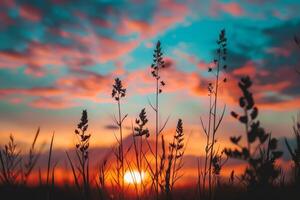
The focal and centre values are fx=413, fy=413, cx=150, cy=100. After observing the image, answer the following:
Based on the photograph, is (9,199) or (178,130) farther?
(178,130)

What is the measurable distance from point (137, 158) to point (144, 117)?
0.86 m

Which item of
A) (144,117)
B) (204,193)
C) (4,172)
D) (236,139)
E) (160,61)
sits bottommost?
(204,193)

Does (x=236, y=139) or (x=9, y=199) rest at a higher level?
(x=236, y=139)

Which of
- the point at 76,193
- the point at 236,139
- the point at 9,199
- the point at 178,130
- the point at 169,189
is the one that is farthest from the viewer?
the point at 178,130

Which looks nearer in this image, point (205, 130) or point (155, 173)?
point (155, 173)

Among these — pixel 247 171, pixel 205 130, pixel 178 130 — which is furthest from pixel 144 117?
pixel 247 171

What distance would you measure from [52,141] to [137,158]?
1271mm

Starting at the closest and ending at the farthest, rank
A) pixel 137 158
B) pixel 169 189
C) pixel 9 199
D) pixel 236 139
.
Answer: pixel 236 139
pixel 9 199
pixel 169 189
pixel 137 158

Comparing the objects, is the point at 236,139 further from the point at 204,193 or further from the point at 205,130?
the point at 205,130

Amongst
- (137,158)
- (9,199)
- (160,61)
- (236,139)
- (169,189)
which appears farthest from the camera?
(160,61)

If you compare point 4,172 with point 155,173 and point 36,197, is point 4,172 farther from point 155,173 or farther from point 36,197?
point 155,173

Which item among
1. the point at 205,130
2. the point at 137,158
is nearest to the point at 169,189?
the point at 137,158

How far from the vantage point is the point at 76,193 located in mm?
5172

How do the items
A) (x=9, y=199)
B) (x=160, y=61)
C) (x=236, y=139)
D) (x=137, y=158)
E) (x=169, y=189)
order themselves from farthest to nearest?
(x=160, y=61)
(x=137, y=158)
(x=169, y=189)
(x=9, y=199)
(x=236, y=139)
